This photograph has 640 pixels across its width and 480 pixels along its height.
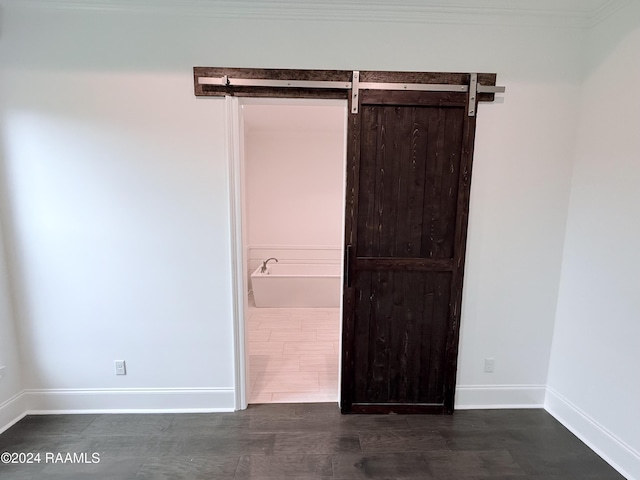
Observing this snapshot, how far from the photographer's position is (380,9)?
1.77m

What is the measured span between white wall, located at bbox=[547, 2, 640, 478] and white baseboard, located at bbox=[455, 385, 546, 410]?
0.16 m

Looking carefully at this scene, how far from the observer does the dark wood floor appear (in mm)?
1604

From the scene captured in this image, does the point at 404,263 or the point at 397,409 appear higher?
the point at 404,263

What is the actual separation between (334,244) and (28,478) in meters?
3.88

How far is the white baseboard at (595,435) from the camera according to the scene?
62.7 inches

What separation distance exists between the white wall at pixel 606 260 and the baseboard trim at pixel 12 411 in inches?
148

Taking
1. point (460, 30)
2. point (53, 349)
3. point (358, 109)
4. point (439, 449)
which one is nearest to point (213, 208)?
point (358, 109)

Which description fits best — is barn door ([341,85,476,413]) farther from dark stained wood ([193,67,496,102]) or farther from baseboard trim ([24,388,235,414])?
baseboard trim ([24,388,235,414])

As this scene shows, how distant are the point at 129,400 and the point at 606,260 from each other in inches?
128

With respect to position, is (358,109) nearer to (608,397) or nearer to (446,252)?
(446,252)

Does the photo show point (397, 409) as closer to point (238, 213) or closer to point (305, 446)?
point (305, 446)

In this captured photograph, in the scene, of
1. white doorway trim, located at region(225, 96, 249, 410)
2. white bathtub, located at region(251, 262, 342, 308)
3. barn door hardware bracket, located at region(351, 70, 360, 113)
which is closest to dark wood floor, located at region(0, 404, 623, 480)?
white doorway trim, located at region(225, 96, 249, 410)

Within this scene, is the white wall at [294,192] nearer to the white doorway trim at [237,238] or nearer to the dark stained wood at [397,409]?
the white doorway trim at [237,238]

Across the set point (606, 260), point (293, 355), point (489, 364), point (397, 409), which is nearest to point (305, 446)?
point (397, 409)
